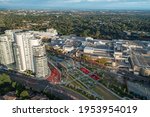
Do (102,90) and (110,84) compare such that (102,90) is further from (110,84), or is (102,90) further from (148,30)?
(148,30)

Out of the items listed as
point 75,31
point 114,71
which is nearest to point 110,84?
point 114,71

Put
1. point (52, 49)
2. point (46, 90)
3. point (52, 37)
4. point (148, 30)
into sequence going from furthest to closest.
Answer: point (148, 30), point (52, 37), point (52, 49), point (46, 90)

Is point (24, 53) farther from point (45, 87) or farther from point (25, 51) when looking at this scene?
point (45, 87)

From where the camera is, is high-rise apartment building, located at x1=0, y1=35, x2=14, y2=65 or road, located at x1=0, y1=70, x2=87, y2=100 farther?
high-rise apartment building, located at x1=0, y1=35, x2=14, y2=65

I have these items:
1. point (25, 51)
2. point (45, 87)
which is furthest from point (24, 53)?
point (45, 87)

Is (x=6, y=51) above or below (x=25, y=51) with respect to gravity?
below

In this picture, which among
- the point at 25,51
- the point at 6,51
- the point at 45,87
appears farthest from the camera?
the point at 6,51

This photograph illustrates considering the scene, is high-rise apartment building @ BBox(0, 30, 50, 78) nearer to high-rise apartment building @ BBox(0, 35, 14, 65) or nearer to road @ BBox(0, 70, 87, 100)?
high-rise apartment building @ BBox(0, 35, 14, 65)

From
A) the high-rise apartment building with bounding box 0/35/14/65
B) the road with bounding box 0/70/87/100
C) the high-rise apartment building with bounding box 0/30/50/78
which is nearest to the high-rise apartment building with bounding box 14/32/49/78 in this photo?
the high-rise apartment building with bounding box 0/30/50/78
